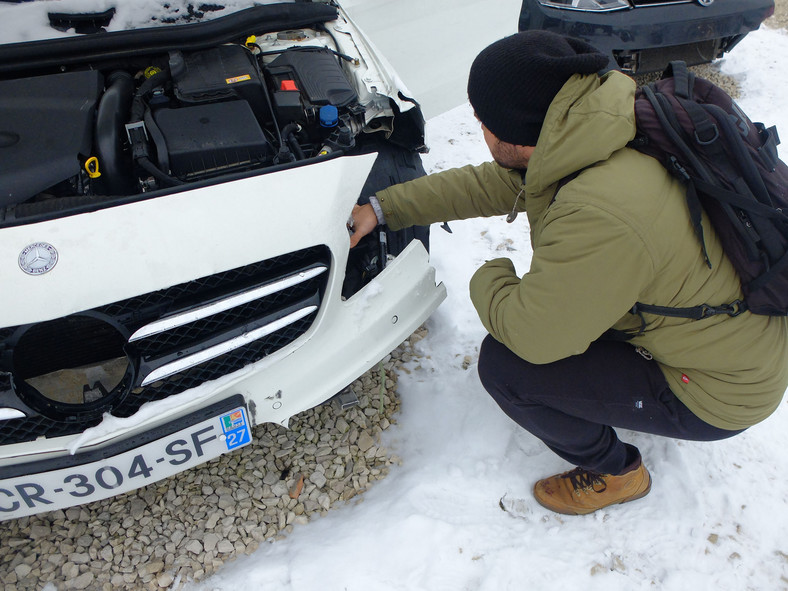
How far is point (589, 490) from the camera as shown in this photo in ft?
6.38

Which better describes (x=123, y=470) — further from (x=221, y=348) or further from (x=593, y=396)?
(x=593, y=396)

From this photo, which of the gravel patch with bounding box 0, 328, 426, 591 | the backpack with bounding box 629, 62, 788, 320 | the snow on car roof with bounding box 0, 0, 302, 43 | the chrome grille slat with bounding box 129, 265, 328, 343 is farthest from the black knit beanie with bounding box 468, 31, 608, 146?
the snow on car roof with bounding box 0, 0, 302, 43

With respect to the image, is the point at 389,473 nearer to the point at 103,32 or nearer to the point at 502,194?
the point at 502,194

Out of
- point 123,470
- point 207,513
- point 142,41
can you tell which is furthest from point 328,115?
point 207,513

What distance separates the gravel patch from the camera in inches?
72.1

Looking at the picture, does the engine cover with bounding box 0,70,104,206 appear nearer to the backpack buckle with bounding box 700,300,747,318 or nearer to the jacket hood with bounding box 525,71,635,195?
the jacket hood with bounding box 525,71,635,195

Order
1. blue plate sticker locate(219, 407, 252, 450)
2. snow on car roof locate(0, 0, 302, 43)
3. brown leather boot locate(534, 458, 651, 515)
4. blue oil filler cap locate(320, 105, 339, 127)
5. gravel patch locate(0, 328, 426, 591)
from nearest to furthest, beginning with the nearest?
1. blue plate sticker locate(219, 407, 252, 450)
2. gravel patch locate(0, 328, 426, 591)
3. brown leather boot locate(534, 458, 651, 515)
4. blue oil filler cap locate(320, 105, 339, 127)
5. snow on car roof locate(0, 0, 302, 43)

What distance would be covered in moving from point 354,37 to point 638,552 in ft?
7.59

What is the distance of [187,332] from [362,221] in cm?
70

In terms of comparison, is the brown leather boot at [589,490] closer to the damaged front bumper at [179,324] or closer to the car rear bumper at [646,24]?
the damaged front bumper at [179,324]

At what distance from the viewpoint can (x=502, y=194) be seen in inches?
80.2

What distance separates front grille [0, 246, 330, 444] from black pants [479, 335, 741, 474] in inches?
26.4

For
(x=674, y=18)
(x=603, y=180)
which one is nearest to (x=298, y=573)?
(x=603, y=180)

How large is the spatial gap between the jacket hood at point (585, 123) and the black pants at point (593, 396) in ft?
2.06
